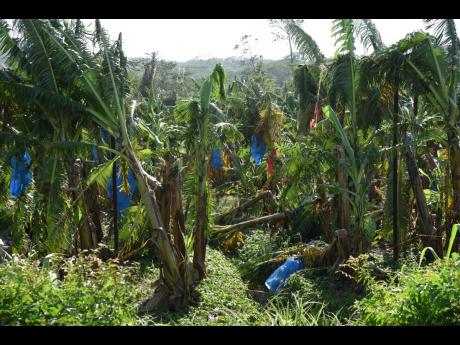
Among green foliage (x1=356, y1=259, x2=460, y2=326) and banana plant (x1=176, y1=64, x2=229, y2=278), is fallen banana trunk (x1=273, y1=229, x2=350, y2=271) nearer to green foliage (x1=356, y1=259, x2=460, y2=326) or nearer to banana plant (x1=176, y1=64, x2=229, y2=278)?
banana plant (x1=176, y1=64, x2=229, y2=278)

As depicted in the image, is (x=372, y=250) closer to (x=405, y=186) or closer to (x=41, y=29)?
(x=405, y=186)

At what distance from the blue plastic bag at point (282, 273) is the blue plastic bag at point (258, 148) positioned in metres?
5.29

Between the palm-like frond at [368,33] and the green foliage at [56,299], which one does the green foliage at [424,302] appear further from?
the palm-like frond at [368,33]

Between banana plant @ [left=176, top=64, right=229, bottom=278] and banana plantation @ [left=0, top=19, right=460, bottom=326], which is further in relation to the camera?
banana plant @ [left=176, top=64, right=229, bottom=278]

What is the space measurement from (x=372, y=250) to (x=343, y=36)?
4.75 m

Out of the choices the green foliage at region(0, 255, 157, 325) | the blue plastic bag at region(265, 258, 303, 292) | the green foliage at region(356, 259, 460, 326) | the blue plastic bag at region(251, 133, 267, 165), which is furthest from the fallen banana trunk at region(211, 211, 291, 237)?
the green foliage at region(356, 259, 460, 326)

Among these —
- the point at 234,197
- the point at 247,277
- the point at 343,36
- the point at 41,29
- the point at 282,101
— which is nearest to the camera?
the point at 41,29

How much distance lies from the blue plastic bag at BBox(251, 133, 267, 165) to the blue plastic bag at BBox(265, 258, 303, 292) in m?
5.29

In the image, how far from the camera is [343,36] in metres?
9.70

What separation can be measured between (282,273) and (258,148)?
5908 mm

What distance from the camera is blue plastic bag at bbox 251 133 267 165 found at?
608 inches

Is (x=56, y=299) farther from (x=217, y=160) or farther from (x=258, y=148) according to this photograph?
(x=217, y=160)

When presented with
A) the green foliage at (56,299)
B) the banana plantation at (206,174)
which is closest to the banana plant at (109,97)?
the banana plantation at (206,174)

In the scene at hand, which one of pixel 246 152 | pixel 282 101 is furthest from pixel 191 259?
pixel 282 101
